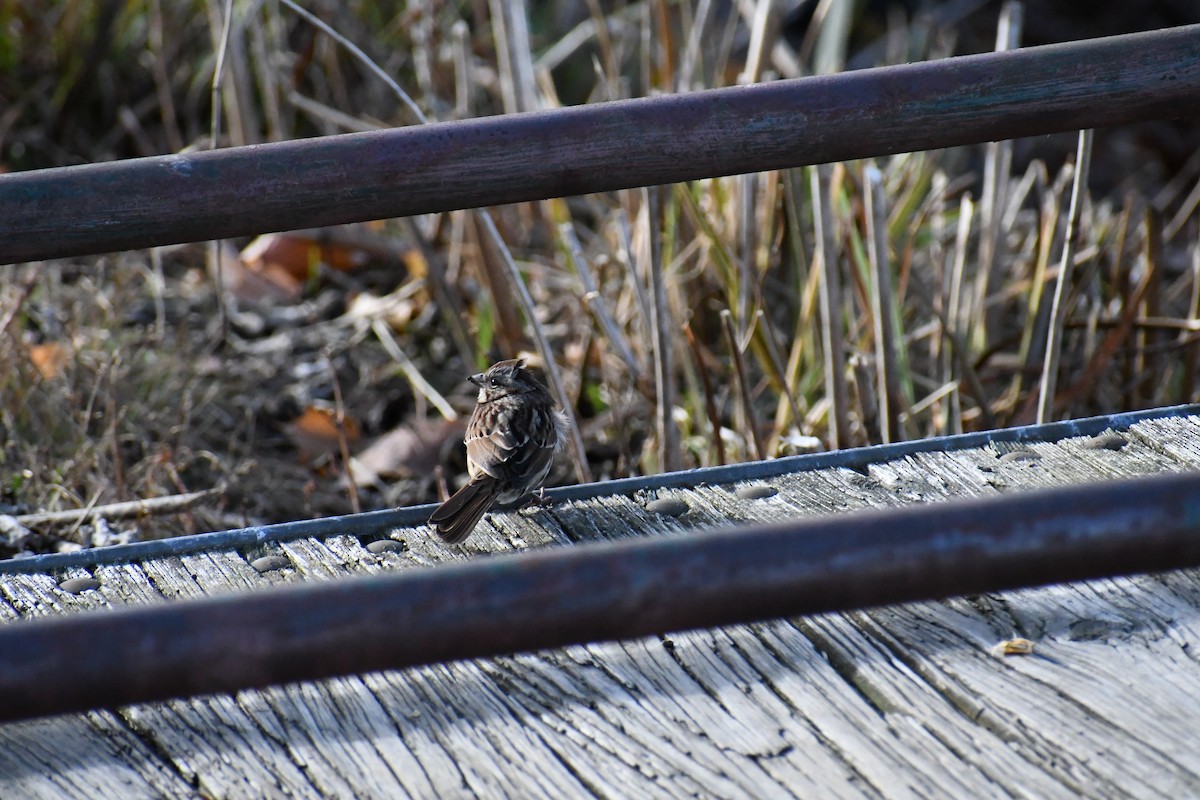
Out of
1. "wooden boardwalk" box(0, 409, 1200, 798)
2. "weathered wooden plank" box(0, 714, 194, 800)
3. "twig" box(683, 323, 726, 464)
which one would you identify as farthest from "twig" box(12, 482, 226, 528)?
"weathered wooden plank" box(0, 714, 194, 800)

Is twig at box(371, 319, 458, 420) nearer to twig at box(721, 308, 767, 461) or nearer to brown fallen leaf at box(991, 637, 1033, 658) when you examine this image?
twig at box(721, 308, 767, 461)

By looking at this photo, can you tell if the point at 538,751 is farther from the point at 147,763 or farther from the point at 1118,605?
the point at 1118,605

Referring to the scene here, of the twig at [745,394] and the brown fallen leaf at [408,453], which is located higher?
the twig at [745,394]

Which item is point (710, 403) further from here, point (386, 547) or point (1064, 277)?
point (386, 547)

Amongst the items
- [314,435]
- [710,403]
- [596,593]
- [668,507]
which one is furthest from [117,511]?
[596,593]

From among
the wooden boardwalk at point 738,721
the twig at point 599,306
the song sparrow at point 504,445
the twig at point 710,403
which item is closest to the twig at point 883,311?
the twig at point 710,403

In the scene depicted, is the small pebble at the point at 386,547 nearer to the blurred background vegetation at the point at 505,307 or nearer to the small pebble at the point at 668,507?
the small pebble at the point at 668,507

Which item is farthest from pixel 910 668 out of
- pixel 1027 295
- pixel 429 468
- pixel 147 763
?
pixel 1027 295
